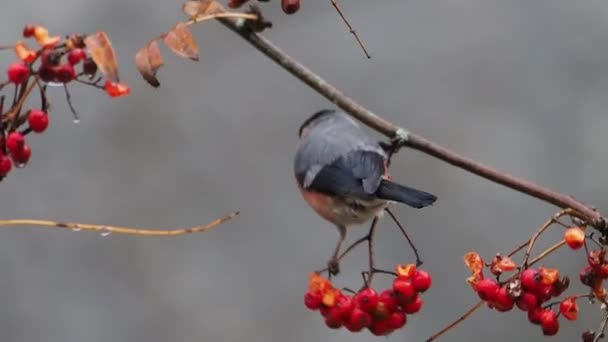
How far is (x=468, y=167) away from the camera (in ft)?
2.64

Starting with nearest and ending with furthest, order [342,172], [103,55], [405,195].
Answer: [103,55] < [405,195] < [342,172]

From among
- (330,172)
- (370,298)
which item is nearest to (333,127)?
(330,172)

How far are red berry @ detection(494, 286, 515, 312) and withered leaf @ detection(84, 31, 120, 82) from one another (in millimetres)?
443

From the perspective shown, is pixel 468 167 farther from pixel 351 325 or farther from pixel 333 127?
pixel 333 127

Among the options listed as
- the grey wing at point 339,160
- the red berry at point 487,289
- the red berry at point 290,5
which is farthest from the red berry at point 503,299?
the red berry at point 290,5

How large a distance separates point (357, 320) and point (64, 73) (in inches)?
14.5

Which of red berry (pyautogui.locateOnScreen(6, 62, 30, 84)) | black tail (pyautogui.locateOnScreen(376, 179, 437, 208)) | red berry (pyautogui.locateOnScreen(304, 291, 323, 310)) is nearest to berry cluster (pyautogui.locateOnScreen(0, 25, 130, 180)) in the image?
red berry (pyautogui.locateOnScreen(6, 62, 30, 84))

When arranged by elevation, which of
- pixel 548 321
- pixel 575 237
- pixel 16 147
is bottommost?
pixel 548 321

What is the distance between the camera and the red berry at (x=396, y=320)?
953 mm

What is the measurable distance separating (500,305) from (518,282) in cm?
3

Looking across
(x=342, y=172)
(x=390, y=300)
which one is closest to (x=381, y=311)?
(x=390, y=300)

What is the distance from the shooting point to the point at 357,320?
0.93 metres

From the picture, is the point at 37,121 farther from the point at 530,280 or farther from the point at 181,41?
the point at 530,280

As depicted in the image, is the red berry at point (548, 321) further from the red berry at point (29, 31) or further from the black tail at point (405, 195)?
the red berry at point (29, 31)
